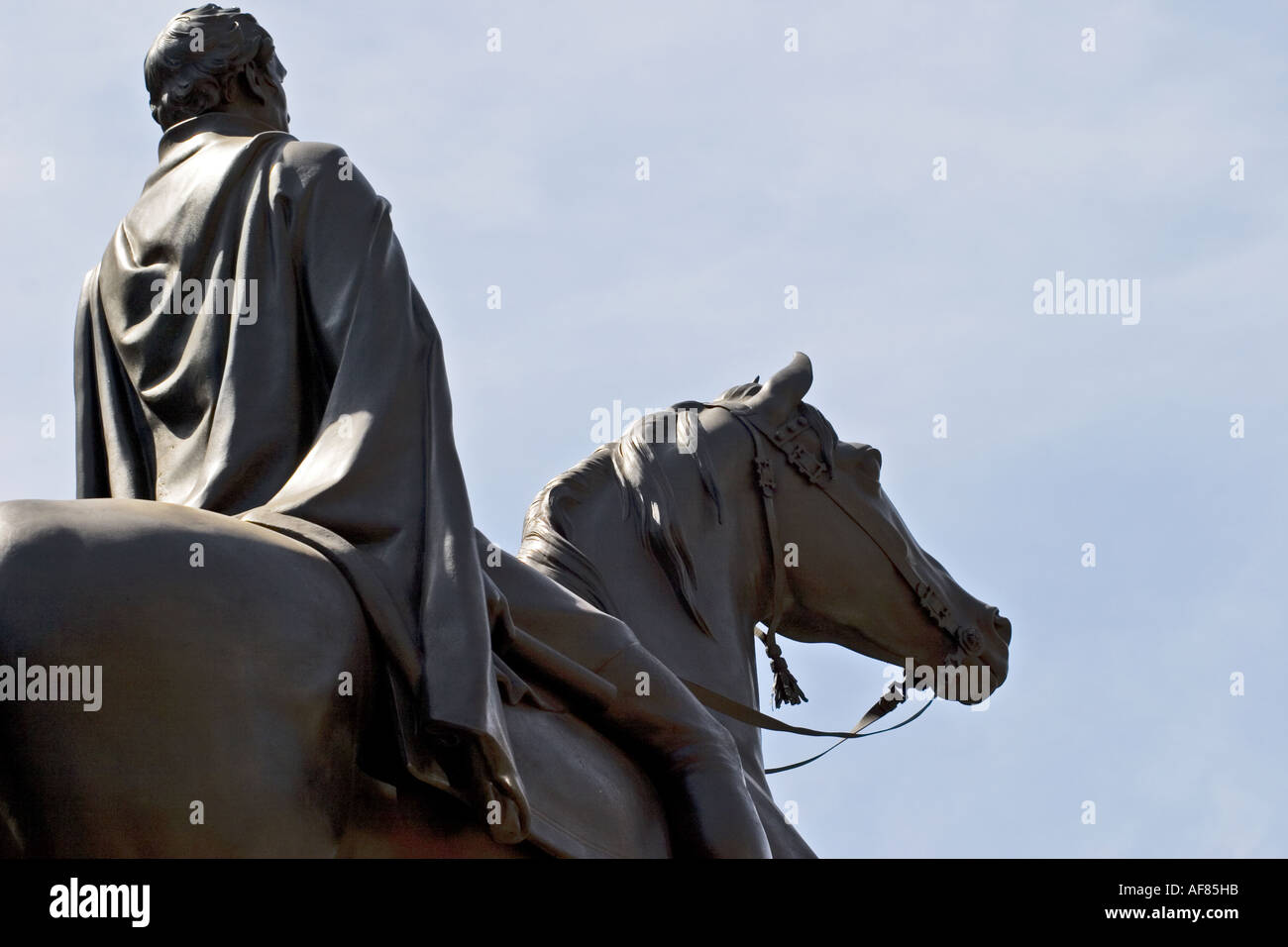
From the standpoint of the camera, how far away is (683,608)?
8.48m

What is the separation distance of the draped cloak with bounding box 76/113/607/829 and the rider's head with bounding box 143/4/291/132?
0.11 m

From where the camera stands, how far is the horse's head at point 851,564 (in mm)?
9133

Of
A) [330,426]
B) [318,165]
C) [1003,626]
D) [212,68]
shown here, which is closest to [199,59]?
[212,68]

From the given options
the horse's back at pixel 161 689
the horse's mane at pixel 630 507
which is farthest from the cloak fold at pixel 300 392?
the horse's mane at pixel 630 507

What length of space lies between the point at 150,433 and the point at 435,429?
1013 mm

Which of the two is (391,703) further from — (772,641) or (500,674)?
(772,641)

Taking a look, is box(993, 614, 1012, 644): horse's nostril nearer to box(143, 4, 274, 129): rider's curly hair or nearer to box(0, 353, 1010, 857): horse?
box(0, 353, 1010, 857): horse

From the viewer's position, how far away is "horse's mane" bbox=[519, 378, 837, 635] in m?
8.28

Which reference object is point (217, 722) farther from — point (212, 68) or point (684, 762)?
point (212, 68)

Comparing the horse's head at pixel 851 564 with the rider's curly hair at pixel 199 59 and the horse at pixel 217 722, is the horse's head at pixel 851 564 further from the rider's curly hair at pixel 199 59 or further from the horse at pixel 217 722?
the rider's curly hair at pixel 199 59

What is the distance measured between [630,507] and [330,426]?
2.00m
